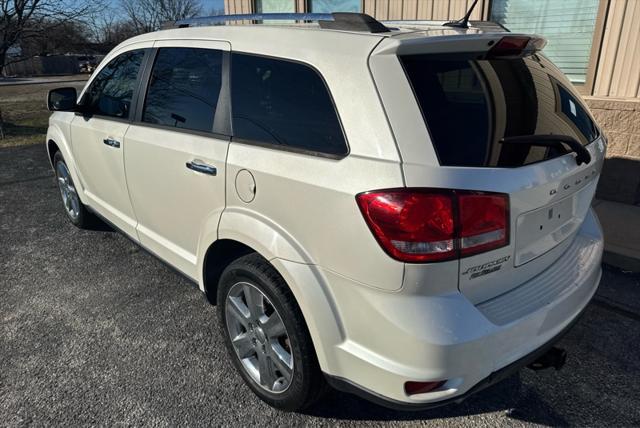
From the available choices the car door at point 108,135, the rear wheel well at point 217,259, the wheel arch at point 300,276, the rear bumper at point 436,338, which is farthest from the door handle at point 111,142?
the rear bumper at point 436,338

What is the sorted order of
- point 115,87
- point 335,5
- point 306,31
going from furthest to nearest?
1. point 335,5
2. point 115,87
3. point 306,31

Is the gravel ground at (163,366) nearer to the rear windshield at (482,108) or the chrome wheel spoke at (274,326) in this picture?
the chrome wheel spoke at (274,326)

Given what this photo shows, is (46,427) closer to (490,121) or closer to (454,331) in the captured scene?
(454,331)

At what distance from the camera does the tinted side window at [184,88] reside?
2541mm

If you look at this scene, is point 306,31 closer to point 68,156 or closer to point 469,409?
point 469,409

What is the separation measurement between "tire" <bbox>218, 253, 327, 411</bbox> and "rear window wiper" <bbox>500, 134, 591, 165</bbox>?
113cm

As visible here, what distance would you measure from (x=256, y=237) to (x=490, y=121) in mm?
1116

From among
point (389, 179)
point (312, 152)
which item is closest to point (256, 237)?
point (312, 152)

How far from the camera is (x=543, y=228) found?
77.0 inches

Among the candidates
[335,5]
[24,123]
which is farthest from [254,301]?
[24,123]

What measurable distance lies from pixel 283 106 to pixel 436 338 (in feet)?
3.99

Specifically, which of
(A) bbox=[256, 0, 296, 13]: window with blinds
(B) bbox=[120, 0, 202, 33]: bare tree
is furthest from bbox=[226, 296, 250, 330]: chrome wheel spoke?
(B) bbox=[120, 0, 202, 33]: bare tree

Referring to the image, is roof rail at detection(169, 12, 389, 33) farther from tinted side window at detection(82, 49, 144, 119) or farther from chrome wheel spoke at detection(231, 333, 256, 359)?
chrome wheel spoke at detection(231, 333, 256, 359)

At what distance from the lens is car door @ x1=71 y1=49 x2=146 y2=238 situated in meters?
3.28
